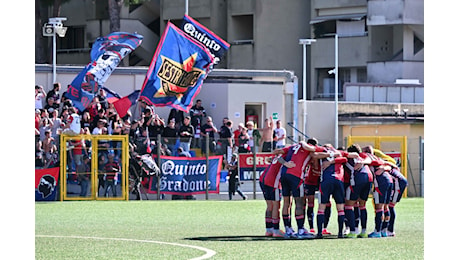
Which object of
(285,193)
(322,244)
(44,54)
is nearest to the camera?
(322,244)

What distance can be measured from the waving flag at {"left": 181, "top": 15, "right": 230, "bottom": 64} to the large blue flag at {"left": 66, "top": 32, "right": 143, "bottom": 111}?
154 centimetres

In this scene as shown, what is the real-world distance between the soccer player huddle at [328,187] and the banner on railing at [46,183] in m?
11.0

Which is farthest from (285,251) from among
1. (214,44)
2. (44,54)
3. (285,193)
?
(44,54)

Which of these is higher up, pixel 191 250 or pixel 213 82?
pixel 213 82

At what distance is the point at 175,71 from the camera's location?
30.7 m

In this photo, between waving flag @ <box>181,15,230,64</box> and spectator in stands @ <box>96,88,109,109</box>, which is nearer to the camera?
spectator in stands @ <box>96,88,109,109</box>

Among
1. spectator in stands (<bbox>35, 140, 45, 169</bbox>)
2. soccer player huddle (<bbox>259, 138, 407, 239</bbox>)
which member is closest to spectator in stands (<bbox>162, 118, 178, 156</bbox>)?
spectator in stands (<bbox>35, 140, 45, 169</bbox>)

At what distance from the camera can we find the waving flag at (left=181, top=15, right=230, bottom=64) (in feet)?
104

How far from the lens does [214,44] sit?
31969 millimetres

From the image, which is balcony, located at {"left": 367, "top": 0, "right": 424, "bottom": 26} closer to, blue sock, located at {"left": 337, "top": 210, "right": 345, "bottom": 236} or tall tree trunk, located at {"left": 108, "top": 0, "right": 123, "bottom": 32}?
tall tree trunk, located at {"left": 108, "top": 0, "right": 123, "bottom": 32}
